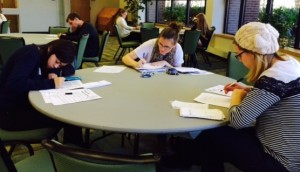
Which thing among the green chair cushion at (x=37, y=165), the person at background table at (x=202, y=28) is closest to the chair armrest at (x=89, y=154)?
the green chair cushion at (x=37, y=165)

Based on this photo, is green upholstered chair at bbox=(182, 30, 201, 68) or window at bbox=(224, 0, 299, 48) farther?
green upholstered chair at bbox=(182, 30, 201, 68)

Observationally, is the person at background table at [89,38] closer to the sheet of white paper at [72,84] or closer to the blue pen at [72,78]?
the blue pen at [72,78]

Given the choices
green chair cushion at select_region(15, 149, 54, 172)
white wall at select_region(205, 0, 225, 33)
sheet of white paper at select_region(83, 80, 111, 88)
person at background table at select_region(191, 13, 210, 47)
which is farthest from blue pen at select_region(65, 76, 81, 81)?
white wall at select_region(205, 0, 225, 33)

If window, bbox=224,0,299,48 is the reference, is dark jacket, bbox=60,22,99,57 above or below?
below

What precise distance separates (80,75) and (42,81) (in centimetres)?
50

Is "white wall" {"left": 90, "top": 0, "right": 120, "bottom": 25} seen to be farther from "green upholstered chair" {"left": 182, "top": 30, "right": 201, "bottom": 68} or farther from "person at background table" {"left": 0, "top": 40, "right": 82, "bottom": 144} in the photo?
"person at background table" {"left": 0, "top": 40, "right": 82, "bottom": 144}

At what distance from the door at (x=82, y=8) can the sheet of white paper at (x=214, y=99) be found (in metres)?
10.6

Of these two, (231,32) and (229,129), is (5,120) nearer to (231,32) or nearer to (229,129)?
(229,129)

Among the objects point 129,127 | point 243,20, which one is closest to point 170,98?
point 129,127

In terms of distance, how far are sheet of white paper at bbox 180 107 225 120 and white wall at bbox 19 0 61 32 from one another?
10.3 m

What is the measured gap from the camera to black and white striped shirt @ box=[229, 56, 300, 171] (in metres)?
1.51

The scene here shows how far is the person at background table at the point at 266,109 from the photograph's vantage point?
152cm

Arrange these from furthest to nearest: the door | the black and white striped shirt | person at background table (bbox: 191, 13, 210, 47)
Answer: the door, person at background table (bbox: 191, 13, 210, 47), the black and white striped shirt

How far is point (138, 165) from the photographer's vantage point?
1.06 m
